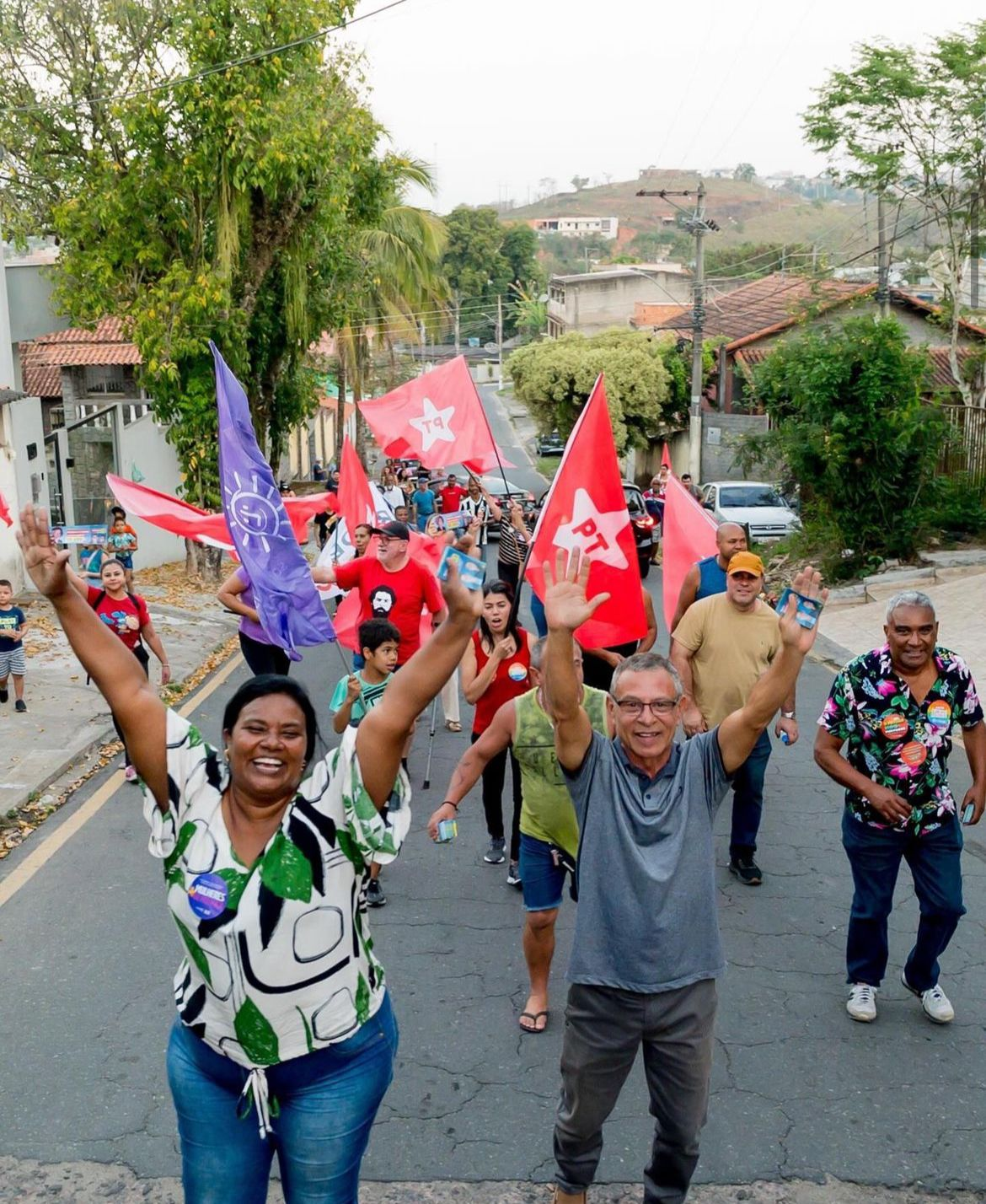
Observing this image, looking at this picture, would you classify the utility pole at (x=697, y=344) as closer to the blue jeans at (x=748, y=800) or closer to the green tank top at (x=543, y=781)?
the blue jeans at (x=748, y=800)

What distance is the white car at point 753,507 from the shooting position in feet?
77.6

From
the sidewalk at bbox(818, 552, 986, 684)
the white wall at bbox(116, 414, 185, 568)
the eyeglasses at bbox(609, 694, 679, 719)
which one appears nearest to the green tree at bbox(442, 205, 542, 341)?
the white wall at bbox(116, 414, 185, 568)

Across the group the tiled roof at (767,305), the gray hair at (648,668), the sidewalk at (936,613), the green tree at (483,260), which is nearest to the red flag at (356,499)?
the sidewalk at (936,613)

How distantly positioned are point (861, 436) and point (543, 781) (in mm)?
14103

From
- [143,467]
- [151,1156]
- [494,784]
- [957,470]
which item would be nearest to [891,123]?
[957,470]

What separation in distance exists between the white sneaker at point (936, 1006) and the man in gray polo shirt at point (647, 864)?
194 cm

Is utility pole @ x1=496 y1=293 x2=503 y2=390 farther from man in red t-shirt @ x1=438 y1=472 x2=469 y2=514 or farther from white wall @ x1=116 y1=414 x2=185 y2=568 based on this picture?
white wall @ x1=116 y1=414 x2=185 y2=568

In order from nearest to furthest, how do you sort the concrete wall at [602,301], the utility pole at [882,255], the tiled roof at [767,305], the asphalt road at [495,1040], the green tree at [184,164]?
the asphalt road at [495,1040] → the green tree at [184,164] → the utility pole at [882,255] → the tiled roof at [767,305] → the concrete wall at [602,301]

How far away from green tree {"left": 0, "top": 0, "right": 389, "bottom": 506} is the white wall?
7.94 feet

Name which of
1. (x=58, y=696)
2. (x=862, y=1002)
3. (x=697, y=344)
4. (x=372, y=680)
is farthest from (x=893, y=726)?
(x=697, y=344)

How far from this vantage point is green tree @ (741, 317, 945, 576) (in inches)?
693

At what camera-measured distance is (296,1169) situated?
111 inches

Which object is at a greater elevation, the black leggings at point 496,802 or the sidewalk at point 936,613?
the black leggings at point 496,802

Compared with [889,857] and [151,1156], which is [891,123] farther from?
[151,1156]
